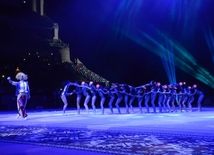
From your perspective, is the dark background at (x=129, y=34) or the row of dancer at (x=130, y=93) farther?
the dark background at (x=129, y=34)

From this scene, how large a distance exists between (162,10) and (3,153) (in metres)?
28.5

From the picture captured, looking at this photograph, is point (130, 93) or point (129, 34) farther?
point (129, 34)

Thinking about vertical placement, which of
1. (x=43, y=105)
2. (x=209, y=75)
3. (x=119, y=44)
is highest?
(x=119, y=44)

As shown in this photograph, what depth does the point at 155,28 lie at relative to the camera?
33594 mm

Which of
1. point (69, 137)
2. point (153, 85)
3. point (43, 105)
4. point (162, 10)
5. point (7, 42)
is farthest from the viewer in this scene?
point (7, 42)

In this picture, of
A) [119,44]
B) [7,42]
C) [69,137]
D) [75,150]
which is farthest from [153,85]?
[7,42]

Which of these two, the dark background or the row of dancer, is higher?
the dark background

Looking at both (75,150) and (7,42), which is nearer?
(75,150)

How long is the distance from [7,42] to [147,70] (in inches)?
655

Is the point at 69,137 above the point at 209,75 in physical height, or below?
below

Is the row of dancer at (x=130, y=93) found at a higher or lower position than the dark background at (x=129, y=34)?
lower

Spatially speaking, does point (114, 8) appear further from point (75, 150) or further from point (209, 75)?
point (75, 150)

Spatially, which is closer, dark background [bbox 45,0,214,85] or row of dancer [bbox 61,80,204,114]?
row of dancer [bbox 61,80,204,114]

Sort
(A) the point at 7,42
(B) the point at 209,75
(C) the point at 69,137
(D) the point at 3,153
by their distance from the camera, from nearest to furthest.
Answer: (D) the point at 3,153, (C) the point at 69,137, (B) the point at 209,75, (A) the point at 7,42
